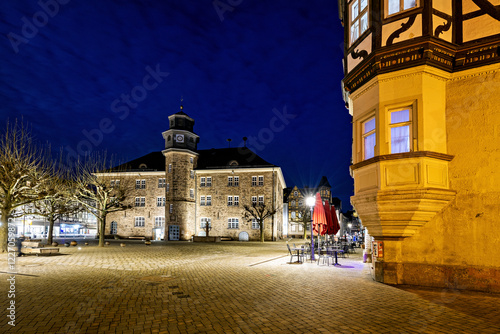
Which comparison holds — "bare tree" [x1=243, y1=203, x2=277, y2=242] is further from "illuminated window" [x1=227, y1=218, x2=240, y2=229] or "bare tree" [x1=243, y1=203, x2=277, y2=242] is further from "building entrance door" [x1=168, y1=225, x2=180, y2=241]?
"building entrance door" [x1=168, y1=225, x2=180, y2=241]

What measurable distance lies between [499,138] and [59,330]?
11.9 meters

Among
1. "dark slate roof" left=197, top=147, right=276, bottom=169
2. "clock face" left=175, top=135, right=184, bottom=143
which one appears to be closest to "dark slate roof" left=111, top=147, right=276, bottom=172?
"dark slate roof" left=197, top=147, right=276, bottom=169

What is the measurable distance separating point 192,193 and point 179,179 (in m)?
3.61

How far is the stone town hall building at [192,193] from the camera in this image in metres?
44.1

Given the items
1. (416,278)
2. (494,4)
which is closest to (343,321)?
(416,278)

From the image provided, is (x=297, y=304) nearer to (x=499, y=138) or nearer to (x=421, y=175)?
(x=421, y=175)

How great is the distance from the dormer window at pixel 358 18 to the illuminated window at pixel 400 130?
3.44 metres

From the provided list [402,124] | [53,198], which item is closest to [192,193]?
[53,198]

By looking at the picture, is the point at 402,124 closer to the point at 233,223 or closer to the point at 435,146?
the point at 435,146

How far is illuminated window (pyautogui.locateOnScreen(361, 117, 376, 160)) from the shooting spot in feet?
36.0

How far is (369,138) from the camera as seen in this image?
11266 mm

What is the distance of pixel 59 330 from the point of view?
5609 millimetres

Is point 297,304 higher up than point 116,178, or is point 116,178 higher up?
point 116,178

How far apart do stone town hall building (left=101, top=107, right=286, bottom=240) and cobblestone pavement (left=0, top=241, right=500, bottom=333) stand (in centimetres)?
3279
